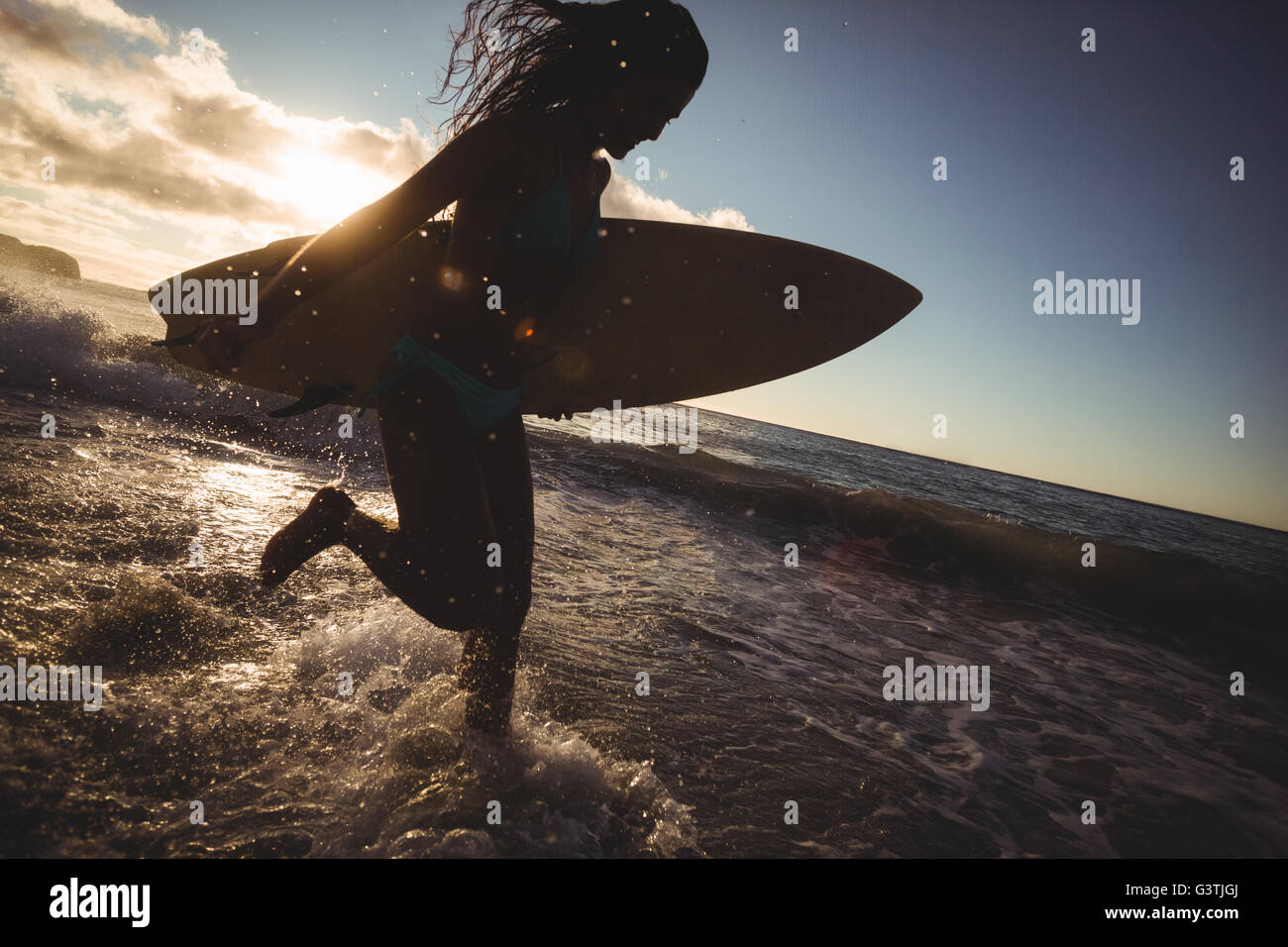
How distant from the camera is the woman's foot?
1.87 metres

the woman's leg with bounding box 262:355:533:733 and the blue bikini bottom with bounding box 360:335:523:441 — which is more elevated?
the blue bikini bottom with bounding box 360:335:523:441

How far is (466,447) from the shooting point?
163cm

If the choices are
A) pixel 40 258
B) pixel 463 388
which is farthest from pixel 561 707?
pixel 40 258

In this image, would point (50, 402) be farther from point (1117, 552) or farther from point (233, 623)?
point (1117, 552)

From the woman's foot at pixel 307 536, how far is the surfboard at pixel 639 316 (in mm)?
Result: 510

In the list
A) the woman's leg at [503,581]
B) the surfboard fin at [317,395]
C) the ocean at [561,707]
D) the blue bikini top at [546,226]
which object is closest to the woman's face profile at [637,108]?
the blue bikini top at [546,226]

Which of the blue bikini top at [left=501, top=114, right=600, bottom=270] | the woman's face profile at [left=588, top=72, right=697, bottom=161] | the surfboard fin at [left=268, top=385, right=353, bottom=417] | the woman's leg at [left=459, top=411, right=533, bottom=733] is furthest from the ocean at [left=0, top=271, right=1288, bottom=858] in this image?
the woman's face profile at [left=588, top=72, right=697, bottom=161]

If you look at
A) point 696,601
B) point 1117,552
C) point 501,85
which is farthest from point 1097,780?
point 1117,552

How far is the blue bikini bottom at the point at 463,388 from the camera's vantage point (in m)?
1.60

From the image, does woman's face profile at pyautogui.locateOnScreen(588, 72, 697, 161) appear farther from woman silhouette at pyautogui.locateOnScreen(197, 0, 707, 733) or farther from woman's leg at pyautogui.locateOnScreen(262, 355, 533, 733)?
woman's leg at pyautogui.locateOnScreen(262, 355, 533, 733)

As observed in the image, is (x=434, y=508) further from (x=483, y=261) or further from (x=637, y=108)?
(x=637, y=108)

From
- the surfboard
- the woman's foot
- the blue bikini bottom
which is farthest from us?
the surfboard

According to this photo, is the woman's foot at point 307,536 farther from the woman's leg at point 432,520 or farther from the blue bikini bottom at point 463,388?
the blue bikini bottom at point 463,388
